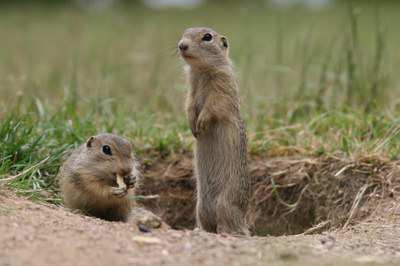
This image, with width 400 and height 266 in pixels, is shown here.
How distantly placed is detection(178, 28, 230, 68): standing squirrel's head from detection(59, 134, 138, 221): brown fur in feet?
2.67

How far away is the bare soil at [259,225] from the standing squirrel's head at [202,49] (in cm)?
→ 112

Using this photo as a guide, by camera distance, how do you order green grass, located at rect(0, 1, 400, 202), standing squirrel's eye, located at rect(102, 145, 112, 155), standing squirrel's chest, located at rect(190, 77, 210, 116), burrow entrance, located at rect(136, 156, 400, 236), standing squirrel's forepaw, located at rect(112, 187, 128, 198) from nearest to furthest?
standing squirrel's forepaw, located at rect(112, 187, 128, 198) → standing squirrel's eye, located at rect(102, 145, 112, 155) → standing squirrel's chest, located at rect(190, 77, 210, 116) → burrow entrance, located at rect(136, 156, 400, 236) → green grass, located at rect(0, 1, 400, 202)

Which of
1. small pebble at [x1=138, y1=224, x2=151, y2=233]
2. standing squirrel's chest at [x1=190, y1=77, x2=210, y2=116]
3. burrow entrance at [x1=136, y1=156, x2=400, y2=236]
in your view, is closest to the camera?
small pebble at [x1=138, y1=224, x2=151, y2=233]

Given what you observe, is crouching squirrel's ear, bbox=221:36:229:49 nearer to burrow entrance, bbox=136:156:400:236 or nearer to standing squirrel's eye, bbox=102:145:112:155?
burrow entrance, bbox=136:156:400:236

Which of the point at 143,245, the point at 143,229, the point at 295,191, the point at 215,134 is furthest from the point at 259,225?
the point at 143,245

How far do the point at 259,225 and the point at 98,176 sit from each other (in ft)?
5.63

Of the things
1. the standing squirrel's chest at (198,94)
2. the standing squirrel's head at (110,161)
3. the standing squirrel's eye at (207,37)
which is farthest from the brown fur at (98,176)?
the standing squirrel's eye at (207,37)

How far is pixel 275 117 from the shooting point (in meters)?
7.40

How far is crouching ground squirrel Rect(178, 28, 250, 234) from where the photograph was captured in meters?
5.69

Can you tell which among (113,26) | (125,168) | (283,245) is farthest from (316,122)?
(113,26)

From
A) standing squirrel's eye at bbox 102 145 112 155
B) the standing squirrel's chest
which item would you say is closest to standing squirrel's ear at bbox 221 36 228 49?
the standing squirrel's chest

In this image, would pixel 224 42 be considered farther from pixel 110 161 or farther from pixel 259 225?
pixel 259 225

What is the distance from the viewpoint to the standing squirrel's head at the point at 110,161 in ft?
17.6

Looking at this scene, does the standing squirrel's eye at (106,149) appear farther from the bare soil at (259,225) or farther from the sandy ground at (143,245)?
the sandy ground at (143,245)
